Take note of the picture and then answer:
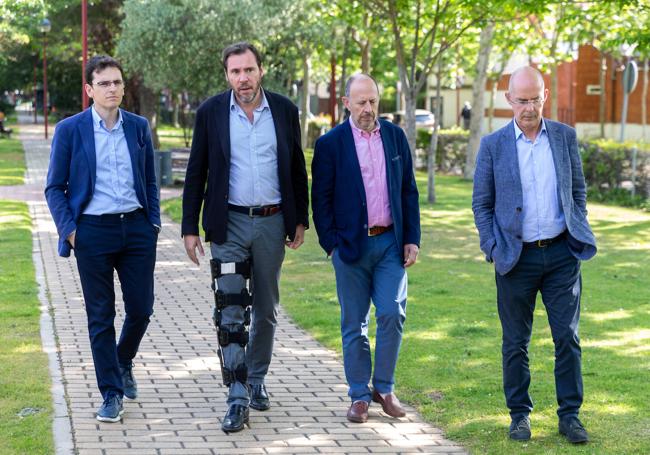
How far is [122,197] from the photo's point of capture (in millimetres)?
6531

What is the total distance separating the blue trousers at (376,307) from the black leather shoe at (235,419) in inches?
24.9

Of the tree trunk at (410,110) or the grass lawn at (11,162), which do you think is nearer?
the tree trunk at (410,110)

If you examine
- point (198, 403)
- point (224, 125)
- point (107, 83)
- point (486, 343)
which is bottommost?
point (486, 343)

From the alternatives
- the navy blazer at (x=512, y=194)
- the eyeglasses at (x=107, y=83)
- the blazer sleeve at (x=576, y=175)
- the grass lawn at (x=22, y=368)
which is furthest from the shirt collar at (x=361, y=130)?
the grass lawn at (x=22, y=368)

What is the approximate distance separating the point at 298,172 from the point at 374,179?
0.44 m

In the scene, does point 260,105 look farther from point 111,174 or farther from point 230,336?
point 230,336

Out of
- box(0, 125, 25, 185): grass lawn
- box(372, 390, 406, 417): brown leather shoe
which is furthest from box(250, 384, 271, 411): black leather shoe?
box(0, 125, 25, 185): grass lawn

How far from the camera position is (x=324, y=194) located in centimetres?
669

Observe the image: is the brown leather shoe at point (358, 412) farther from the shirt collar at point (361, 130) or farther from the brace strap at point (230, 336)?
the shirt collar at point (361, 130)

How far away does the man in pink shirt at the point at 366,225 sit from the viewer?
6.61 m

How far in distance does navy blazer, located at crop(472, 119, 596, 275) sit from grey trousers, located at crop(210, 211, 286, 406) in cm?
116

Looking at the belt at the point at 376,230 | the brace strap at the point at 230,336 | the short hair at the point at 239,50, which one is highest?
the short hair at the point at 239,50

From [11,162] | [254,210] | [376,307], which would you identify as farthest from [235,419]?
[11,162]

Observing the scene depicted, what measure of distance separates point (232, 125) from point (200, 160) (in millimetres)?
274
